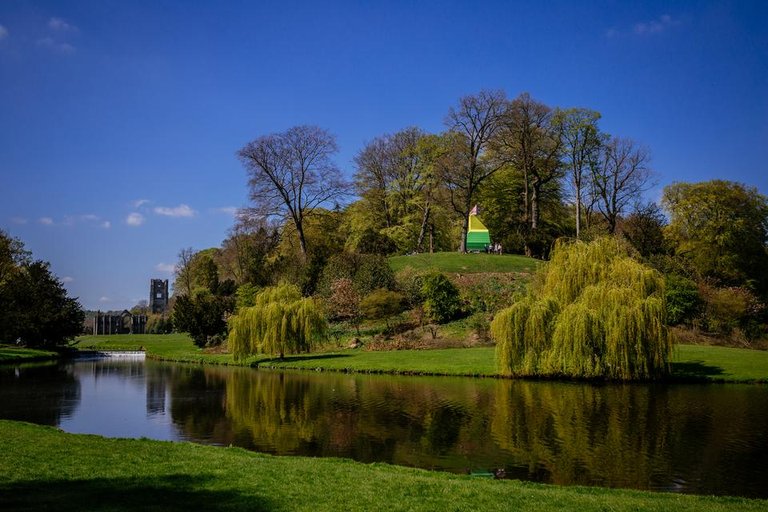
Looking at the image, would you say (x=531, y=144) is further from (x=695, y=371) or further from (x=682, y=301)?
(x=695, y=371)

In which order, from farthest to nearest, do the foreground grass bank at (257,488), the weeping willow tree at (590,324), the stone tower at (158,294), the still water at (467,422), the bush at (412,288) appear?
the stone tower at (158,294) → the bush at (412,288) → the weeping willow tree at (590,324) → the still water at (467,422) → the foreground grass bank at (257,488)

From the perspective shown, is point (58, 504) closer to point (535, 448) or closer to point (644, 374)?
point (535, 448)

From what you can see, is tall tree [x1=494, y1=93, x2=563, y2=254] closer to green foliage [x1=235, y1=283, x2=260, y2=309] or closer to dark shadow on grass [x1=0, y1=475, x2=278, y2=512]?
green foliage [x1=235, y1=283, x2=260, y2=309]

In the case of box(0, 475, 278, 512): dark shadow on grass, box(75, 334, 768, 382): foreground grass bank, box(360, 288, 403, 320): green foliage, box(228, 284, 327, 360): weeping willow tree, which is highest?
box(360, 288, 403, 320): green foliage

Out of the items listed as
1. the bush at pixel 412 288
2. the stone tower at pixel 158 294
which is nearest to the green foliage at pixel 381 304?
the bush at pixel 412 288

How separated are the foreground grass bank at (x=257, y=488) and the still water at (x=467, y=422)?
2531 mm

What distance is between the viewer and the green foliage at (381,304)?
4800 cm

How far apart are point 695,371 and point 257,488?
88.2 ft

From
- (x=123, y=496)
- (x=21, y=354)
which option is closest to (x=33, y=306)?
(x=21, y=354)

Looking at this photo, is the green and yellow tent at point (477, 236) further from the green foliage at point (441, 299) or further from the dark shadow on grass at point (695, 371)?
the dark shadow on grass at point (695, 371)

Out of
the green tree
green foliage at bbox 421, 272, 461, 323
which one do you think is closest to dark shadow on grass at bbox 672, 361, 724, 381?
green foliage at bbox 421, 272, 461, 323

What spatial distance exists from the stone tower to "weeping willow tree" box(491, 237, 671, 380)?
11795cm

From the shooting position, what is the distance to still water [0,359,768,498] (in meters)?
14.6

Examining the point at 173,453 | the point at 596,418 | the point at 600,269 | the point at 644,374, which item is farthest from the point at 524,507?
the point at 600,269
